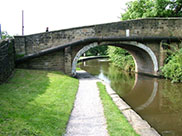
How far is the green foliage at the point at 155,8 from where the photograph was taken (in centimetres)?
1415

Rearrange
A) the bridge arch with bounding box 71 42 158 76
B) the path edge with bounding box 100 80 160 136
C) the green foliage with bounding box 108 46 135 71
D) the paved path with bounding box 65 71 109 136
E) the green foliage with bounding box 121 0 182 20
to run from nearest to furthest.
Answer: the paved path with bounding box 65 71 109 136, the path edge with bounding box 100 80 160 136, the bridge arch with bounding box 71 42 158 76, the green foliage with bounding box 121 0 182 20, the green foliage with bounding box 108 46 135 71

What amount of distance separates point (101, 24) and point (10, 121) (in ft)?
29.6

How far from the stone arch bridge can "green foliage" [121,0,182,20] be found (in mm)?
3119

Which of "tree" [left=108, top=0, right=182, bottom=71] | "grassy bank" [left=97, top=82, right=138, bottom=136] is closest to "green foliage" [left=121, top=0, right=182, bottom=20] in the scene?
"tree" [left=108, top=0, right=182, bottom=71]

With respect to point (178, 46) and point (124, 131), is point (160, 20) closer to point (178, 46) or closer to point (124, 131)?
point (178, 46)

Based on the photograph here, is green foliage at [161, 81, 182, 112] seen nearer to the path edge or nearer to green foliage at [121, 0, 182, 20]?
the path edge

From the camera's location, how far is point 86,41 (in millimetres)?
10367

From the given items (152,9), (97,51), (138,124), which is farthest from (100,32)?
(97,51)

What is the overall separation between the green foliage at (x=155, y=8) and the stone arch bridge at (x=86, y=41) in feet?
10.2

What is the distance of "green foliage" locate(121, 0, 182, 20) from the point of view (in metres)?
14.1

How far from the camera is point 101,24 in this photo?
10.8 meters

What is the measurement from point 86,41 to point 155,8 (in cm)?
785


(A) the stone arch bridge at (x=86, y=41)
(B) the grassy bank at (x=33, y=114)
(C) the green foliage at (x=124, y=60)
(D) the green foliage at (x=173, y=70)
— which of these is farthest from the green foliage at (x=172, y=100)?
(C) the green foliage at (x=124, y=60)

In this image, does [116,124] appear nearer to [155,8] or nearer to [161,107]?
[161,107]
